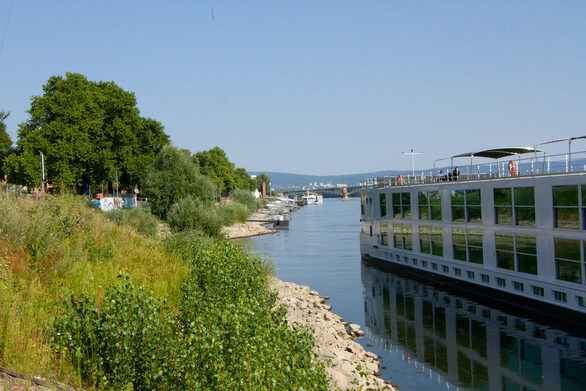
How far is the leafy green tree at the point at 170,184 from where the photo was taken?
55312 millimetres

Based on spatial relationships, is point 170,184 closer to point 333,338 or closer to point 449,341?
point 333,338

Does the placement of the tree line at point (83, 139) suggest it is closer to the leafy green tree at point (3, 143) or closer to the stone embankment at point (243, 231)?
the leafy green tree at point (3, 143)

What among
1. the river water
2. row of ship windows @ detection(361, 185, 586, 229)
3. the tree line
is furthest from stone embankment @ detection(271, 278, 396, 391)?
the tree line

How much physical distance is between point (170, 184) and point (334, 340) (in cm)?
3804

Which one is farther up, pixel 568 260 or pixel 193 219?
pixel 193 219

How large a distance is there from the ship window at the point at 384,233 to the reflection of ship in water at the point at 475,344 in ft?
32.5

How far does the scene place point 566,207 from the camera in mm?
22656

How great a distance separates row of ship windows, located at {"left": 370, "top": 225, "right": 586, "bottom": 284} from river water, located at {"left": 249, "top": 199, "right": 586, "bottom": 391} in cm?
226

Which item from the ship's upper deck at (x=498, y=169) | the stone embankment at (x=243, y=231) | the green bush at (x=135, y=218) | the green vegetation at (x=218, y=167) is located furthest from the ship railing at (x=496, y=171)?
the green vegetation at (x=218, y=167)

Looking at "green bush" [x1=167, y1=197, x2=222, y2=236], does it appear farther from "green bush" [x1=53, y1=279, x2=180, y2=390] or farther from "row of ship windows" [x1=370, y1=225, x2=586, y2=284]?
"green bush" [x1=53, y1=279, x2=180, y2=390]

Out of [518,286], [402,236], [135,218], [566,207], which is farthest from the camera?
[135,218]

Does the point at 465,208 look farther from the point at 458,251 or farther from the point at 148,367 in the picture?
the point at 148,367

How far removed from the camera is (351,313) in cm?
2850

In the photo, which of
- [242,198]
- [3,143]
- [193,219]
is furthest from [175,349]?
[242,198]
